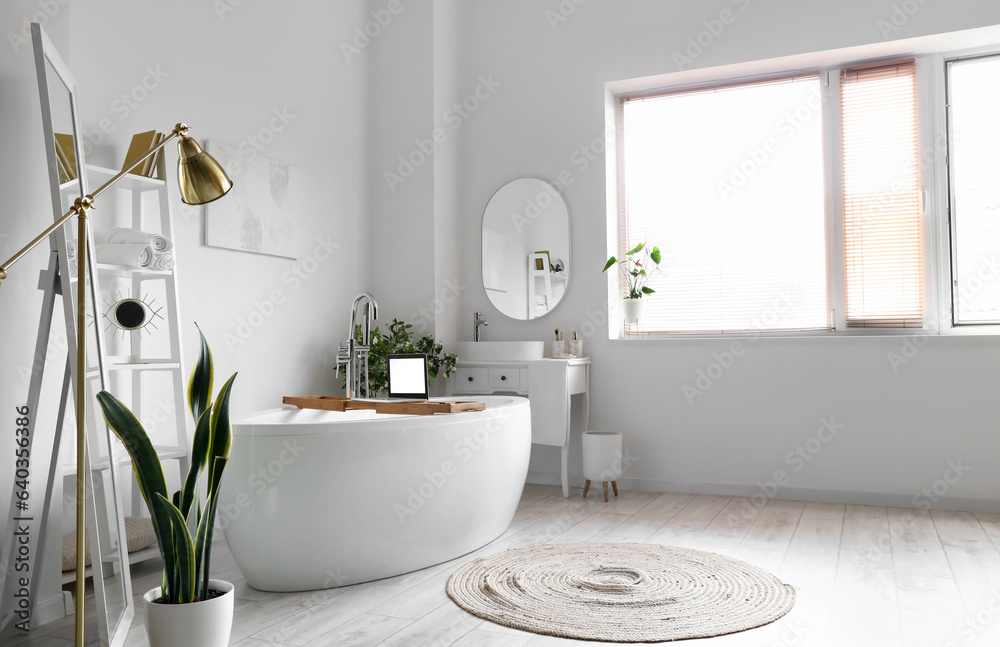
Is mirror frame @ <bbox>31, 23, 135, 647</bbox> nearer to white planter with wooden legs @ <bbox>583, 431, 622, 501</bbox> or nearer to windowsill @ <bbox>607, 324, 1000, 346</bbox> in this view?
white planter with wooden legs @ <bbox>583, 431, 622, 501</bbox>

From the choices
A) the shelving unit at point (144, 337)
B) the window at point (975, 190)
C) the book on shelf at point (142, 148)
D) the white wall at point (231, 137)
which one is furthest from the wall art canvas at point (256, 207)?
the window at point (975, 190)

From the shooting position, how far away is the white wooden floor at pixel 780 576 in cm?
204

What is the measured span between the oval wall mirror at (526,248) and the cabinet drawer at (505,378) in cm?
46

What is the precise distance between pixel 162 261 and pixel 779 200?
3040mm

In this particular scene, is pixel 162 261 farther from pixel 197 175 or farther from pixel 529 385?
pixel 529 385

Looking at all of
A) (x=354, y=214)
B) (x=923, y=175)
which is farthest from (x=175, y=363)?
(x=923, y=175)

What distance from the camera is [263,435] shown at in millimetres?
2305

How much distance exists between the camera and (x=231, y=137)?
3.39 meters

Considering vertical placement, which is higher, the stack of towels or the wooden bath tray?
the stack of towels

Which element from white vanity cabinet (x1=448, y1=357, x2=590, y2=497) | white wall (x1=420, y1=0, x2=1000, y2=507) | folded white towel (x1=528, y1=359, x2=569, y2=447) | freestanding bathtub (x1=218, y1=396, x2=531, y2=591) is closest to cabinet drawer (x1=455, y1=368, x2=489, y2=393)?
white vanity cabinet (x1=448, y1=357, x2=590, y2=497)

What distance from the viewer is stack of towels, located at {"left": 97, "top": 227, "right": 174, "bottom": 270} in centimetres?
254

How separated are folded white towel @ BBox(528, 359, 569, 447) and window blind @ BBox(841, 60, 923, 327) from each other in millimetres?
1506

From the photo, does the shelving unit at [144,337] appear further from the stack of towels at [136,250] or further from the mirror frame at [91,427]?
the mirror frame at [91,427]

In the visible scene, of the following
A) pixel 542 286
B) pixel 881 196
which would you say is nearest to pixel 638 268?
pixel 542 286
